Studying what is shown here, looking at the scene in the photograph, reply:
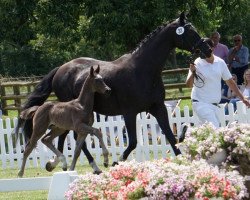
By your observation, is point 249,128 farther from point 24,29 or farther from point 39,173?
point 24,29

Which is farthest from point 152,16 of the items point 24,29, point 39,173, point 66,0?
A: point 39,173

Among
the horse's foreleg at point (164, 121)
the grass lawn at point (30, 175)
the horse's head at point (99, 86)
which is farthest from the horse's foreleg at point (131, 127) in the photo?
the grass lawn at point (30, 175)

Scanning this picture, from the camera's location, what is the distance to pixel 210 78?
1160 centimetres

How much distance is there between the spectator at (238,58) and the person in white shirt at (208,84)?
6.01 meters

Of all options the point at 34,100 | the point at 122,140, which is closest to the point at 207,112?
the point at 34,100

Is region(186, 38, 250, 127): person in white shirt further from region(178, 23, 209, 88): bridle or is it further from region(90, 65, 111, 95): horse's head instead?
region(90, 65, 111, 95): horse's head

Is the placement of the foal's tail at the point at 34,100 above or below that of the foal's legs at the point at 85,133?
above

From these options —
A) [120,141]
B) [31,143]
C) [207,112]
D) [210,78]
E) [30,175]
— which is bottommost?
[30,175]

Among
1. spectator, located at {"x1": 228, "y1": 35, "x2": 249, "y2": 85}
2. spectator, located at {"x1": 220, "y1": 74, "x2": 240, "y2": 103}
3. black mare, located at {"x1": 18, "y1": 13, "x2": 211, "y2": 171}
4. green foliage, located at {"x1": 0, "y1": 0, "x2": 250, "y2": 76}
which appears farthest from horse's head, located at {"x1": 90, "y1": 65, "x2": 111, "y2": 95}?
green foliage, located at {"x1": 0, "y1": 0, "x2": 250, "y2": 76}

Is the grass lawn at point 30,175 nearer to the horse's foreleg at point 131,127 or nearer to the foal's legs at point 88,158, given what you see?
the foal's legs at point 88,158

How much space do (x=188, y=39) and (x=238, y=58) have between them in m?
6.52

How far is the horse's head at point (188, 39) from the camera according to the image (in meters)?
11.6

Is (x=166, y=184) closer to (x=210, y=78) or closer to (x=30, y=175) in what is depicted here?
(x=210, y=78)

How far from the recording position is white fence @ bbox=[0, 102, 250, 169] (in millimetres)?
14531
